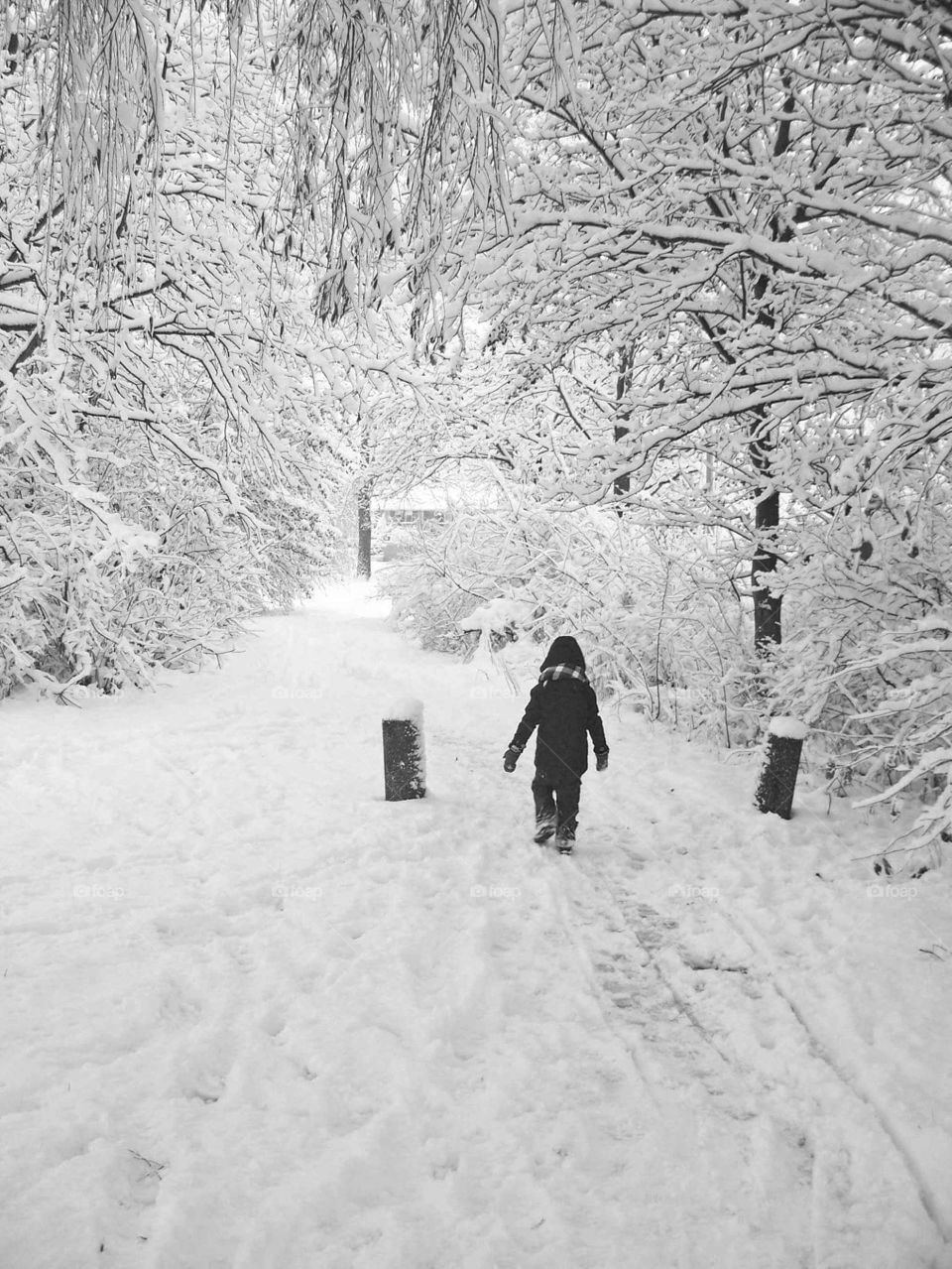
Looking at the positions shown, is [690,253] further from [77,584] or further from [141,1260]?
[77,584]

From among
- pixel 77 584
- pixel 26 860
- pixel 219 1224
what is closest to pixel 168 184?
pixel 77 584

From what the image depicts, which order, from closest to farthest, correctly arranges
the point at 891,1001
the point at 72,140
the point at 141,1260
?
the point at 141,1260 → the point at 72,140 → the point at 891,1001

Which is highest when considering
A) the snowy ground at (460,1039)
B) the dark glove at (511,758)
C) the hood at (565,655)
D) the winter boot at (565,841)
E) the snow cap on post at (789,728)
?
the hood at (565,655)

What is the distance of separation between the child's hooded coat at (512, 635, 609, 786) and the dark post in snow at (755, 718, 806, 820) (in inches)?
65.0

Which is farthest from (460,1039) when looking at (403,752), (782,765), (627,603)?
(627,603)

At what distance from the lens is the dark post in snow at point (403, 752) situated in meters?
6.63

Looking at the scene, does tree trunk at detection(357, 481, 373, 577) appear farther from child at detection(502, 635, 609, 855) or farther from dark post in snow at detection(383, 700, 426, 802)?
child at detection(502, 635, 609, 855)

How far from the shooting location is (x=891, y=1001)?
368 cm

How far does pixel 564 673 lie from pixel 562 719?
388mm

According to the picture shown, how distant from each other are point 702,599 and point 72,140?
760 cm

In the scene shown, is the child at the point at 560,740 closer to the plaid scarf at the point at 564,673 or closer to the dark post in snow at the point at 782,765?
the plaid scarf at the point at 564,673

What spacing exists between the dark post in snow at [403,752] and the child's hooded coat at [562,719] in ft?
3.67

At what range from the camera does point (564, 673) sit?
19.8 ft

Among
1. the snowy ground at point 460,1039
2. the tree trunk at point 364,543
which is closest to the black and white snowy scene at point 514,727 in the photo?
the snowy ground at point 460,1039
